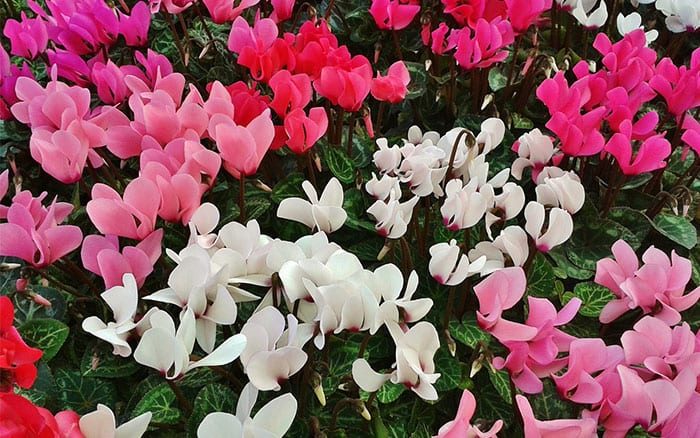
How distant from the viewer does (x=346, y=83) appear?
3.42 feet

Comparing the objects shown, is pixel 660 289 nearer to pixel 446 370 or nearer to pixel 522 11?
pixel 446 370

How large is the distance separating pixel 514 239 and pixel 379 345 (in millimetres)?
239

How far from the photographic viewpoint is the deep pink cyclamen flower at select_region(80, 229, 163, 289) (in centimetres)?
80

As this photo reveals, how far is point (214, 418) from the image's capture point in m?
0.61

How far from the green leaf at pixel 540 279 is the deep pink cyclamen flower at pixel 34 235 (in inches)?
25.6

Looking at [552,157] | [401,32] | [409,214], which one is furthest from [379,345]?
[401,32]

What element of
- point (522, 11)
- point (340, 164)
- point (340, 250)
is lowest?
point (340, 164)

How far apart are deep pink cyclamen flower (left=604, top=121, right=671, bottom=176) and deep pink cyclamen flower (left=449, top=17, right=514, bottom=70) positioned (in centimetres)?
29

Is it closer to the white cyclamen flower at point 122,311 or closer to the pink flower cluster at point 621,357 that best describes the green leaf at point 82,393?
the white cyclamen flower at point 122,311

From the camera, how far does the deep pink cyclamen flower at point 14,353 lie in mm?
679

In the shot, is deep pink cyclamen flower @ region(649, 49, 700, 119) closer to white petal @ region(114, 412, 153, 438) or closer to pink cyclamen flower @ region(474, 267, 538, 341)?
pink cyclamen flower @ region(474, 267, 538, 341)

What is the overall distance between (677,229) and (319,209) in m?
0.62

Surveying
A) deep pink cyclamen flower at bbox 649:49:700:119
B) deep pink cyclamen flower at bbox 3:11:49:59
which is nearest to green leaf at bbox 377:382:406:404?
deep pink cyclamen flower at bbox 649:49:700:119

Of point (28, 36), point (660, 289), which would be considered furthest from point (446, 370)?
point (28, 36)
